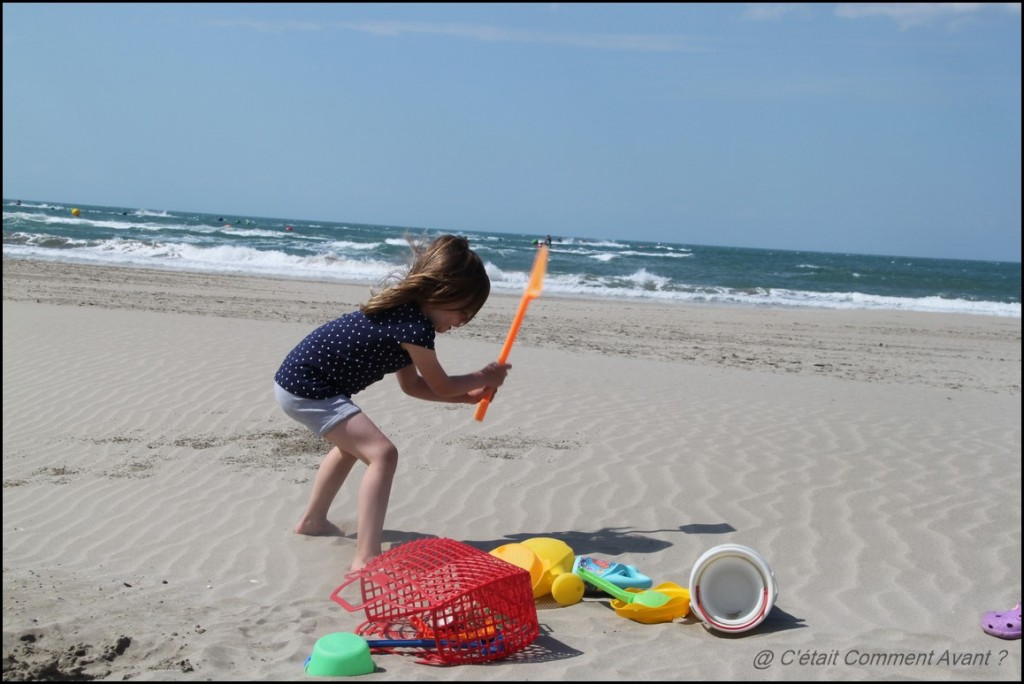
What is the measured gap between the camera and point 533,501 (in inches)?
191

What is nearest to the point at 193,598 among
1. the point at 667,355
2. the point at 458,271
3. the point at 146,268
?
the point at 458,271

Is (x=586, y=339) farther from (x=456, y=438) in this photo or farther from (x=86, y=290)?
(x=86, y=290)

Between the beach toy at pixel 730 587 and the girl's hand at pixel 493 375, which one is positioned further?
the girl's hand at pixel 493 375

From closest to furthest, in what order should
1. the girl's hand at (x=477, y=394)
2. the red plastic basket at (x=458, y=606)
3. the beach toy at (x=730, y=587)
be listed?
the red plastic basket at (x=458, y=606)
the beach toy at (x=730, y=587)
the girl's hand at (x=477, y=394)

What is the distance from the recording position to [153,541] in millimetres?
4188

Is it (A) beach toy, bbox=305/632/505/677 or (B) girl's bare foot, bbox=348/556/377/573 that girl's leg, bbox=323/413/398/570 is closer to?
(B) girl's bare foot, bbox=348/556/377/573

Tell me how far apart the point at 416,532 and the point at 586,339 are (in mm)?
7490

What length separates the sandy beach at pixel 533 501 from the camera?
2.98m

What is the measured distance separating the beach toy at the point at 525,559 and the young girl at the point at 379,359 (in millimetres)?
499

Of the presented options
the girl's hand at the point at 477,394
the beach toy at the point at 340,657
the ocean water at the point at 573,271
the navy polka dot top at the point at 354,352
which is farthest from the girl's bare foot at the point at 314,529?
the ocean water at the point at 573,271

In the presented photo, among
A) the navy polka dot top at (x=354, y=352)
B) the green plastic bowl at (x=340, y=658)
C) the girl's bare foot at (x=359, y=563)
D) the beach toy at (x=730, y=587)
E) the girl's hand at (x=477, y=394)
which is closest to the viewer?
the green plastic bowl at (x=340, y=658)

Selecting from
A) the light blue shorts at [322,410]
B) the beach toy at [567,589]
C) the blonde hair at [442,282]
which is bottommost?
the beach toy at [567,589]

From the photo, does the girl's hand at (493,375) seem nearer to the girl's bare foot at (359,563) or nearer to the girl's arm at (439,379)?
the girl's arm at (439,379)

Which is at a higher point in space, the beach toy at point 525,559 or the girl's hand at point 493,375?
the girl's hand at point 493,375
